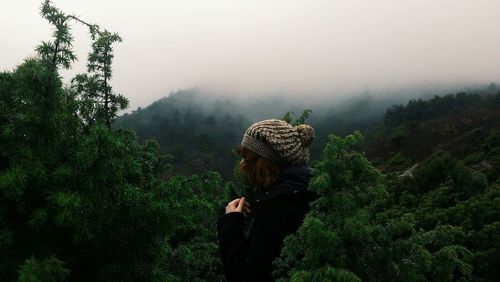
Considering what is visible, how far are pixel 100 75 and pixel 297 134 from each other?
5112 mm

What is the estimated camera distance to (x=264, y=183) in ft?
8.80

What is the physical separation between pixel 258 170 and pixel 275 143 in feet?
0.67

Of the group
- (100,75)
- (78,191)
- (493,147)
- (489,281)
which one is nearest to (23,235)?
(78,191)

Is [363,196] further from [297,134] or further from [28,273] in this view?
[28,273]

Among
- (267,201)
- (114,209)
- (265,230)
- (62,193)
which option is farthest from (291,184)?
(114,209)

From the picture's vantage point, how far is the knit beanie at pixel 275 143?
2688mm

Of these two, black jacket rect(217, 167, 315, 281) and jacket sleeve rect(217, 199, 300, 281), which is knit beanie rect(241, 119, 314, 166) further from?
jacket sleeve rect(217, 199, 300, 281)

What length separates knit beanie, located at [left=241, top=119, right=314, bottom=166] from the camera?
2688 millimetres

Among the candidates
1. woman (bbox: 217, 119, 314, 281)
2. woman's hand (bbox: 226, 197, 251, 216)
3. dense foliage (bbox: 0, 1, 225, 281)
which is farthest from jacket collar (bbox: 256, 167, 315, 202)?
dense foliage (bbox: 0, 1, 225, 281)

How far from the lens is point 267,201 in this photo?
254cm

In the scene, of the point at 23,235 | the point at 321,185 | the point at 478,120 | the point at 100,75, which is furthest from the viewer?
the point at 478,120

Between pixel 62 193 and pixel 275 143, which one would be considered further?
pixel 62 193

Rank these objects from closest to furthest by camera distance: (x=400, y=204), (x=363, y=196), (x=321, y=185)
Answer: (x=321, y=185)
(x=363, y=196)
(x=400, y=204)

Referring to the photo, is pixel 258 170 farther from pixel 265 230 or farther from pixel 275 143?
pixel 265 230
